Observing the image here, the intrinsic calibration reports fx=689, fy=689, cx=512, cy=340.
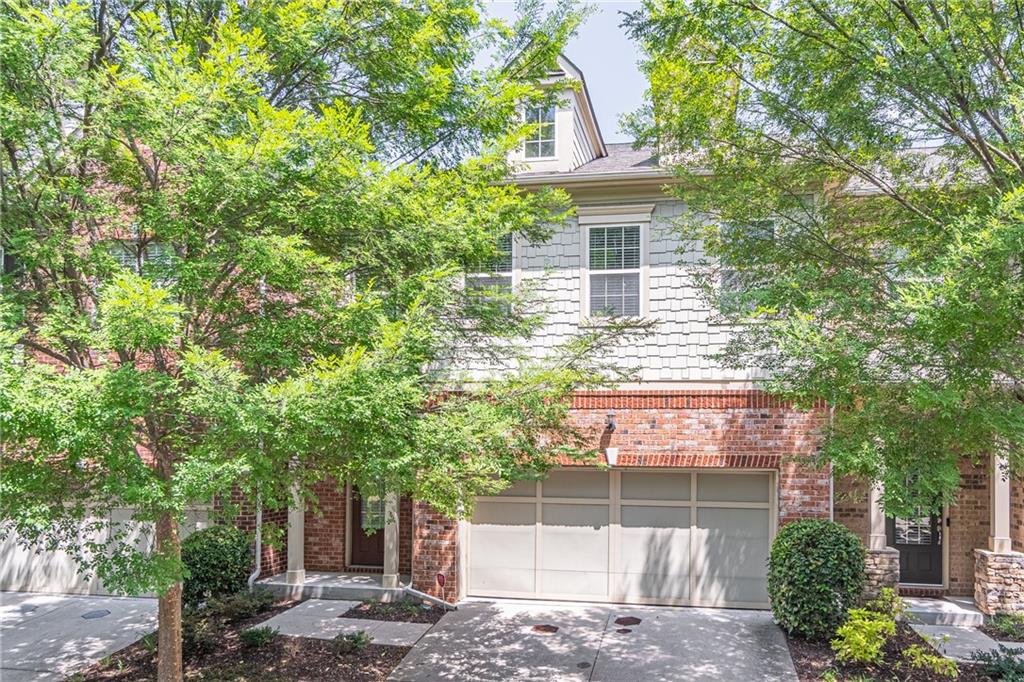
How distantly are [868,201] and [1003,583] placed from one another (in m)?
5.64

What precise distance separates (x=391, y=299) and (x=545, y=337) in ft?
13.7

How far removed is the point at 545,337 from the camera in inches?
394

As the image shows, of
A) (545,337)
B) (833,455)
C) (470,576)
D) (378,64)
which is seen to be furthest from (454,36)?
(470,576)

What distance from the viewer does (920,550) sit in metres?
10.5

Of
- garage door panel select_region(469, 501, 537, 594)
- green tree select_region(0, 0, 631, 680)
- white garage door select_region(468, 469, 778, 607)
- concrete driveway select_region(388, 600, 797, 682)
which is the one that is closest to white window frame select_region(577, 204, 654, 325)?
white garage door select_region(468, 469, 778, 607)

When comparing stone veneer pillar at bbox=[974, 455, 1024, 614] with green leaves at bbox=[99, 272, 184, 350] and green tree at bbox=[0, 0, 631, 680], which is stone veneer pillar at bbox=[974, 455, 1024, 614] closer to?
green tree at bbox=[0, 0, 631, 680]

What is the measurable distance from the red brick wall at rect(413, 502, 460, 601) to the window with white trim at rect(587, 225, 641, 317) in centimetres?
378

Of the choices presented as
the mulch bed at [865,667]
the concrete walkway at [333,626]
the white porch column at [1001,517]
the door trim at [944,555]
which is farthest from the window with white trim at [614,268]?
the door trim at [944,555]

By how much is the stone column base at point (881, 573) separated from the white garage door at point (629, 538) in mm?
1331

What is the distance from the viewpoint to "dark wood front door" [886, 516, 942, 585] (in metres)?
10.4

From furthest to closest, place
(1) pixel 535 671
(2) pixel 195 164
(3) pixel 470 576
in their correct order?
(3) pixel 470 576
(1) pixel 535 671
(2) pixel 195 164

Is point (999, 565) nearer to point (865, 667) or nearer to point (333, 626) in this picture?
point (865, 667)

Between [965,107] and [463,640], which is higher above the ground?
[965,107]

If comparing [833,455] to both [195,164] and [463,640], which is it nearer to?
[463,640]
